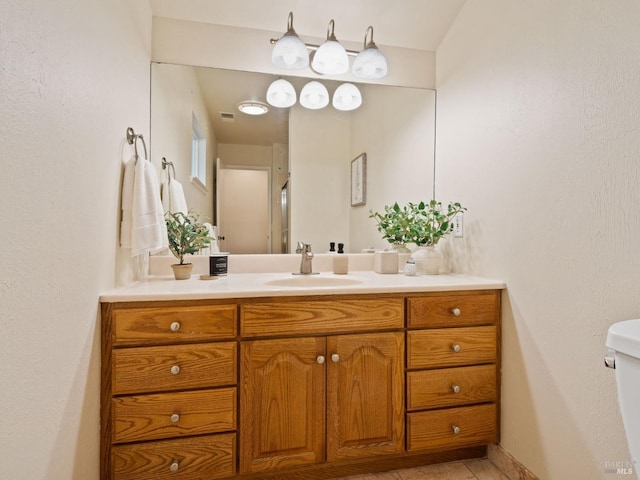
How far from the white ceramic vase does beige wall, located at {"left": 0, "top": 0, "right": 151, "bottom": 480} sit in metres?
1.37

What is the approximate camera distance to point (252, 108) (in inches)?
73.9

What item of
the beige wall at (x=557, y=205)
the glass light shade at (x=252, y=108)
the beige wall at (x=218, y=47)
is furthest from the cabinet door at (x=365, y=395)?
the beige wall at (x=218, y=47)

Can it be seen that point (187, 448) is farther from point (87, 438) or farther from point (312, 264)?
point (312, 264)

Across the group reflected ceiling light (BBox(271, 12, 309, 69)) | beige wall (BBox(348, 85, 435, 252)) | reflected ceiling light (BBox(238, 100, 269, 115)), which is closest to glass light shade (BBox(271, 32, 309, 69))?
reflected ceiling light (BBox(271, 12, 309, 69))

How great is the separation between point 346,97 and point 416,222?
81 centimetres

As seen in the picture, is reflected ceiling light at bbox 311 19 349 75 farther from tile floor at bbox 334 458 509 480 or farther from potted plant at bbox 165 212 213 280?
tile floor at bbox 334 458 509 480

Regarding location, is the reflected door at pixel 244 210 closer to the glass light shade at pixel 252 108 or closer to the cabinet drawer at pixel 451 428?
the glass light shade at pixel 252 108

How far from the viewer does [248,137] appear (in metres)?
1.88

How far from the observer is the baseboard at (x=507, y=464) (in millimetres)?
1345

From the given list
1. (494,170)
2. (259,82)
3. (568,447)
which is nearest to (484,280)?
(494,170)

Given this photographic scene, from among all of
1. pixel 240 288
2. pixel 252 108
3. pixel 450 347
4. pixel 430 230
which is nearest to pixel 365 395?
pixel 450 347

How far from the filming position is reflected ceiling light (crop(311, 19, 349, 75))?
1782mm

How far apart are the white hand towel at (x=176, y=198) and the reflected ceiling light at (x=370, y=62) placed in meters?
1.12

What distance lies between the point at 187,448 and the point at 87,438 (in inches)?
12.3
